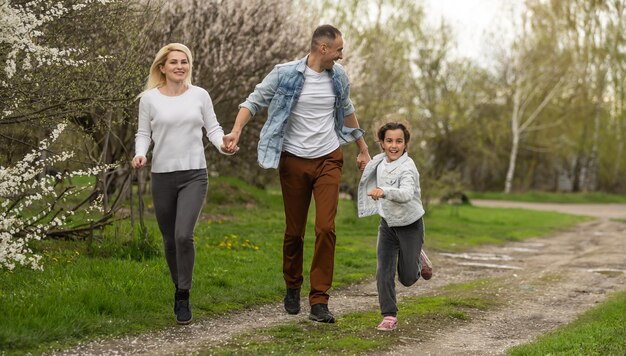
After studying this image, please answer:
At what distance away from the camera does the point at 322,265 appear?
7195mm

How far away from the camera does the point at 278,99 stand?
23.7 feet

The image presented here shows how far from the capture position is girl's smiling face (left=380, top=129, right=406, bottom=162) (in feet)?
22.8

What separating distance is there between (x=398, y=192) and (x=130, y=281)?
2.83 m

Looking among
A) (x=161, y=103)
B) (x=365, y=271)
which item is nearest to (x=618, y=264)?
(x=365, y=271)

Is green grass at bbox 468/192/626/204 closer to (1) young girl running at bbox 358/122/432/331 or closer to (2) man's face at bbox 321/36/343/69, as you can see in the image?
(1) young girl running at bbox 358/122/432/331

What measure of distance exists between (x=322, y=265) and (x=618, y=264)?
324 inches

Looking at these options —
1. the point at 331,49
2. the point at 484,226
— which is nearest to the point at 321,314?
the point at 331,49

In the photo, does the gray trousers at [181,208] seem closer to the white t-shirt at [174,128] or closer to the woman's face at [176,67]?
the white t-shirt at [174,128]

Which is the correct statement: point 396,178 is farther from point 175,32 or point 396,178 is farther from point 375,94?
point 375,94

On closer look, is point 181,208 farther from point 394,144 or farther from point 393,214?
point 394,144

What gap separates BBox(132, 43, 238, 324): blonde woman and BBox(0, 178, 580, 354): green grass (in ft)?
2.00

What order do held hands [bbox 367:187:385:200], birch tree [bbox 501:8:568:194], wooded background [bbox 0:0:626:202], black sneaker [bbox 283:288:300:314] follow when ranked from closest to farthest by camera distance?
held hands [bbox 367:187:385:200], black sneaker [bbox 283:288:300:314], wooded background [bbox 0:0:626:202], birch tree [bbox 501:8:568:194]

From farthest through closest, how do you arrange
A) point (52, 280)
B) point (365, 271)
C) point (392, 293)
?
point (365, 271), point (52, 280), point (392, 293)

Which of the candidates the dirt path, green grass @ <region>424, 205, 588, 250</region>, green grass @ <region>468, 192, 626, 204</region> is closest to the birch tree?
green grass @ <region>468, 192, 626, 204</region>
